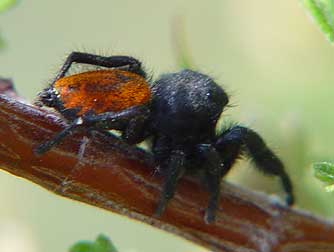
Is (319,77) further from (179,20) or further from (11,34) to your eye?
(11,34)

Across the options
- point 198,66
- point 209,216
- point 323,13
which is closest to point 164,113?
point 209,216

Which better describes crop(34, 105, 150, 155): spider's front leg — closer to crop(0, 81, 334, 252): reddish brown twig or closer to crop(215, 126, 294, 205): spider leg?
crop(0, 81, 334, 252): reddish brown twig

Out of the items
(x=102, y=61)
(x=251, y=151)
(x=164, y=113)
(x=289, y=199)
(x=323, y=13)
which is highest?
(x=323, y=13)

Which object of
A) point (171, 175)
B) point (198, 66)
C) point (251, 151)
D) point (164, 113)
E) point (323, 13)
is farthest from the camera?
point (198, 66)

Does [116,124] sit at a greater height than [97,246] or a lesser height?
greater

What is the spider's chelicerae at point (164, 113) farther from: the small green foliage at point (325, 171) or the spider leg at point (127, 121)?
the small green foliage at point (325, 171)

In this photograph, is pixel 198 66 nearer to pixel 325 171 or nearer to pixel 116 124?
pixel 116 124

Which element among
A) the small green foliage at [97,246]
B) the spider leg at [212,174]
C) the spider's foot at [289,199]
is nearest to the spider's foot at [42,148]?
the small green foliage at [97,246]
